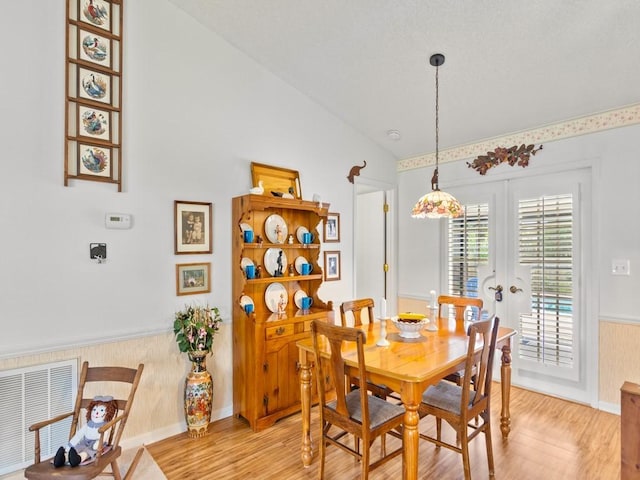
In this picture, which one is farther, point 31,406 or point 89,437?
point 31,406

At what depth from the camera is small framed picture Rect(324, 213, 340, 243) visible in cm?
391

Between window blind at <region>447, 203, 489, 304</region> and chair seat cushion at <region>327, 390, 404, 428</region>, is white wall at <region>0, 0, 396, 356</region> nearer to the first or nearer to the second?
chair seat cushion at <region>327, 390, 404, 428</region>

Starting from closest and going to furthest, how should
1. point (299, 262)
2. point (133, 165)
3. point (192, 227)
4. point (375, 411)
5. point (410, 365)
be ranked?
1. point (410, 365)
2. point (375, 411)
3. point (133, 165)
4. point (192, 227)
5. point (299, 262)

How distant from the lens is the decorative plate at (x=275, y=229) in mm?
3320

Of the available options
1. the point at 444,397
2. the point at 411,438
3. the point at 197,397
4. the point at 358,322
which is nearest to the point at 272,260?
the point at 358,322

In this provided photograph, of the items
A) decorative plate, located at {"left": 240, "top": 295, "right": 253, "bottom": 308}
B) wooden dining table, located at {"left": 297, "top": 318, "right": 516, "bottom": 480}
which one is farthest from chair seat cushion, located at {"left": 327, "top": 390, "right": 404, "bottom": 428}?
decorative plate, located at {"left": 240, "top": 295, "right": 253, "bottom": 308}

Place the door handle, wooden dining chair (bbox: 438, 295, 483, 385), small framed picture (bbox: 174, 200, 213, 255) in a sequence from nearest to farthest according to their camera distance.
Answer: small framed picture (bbox: 174, 200, 213, 255)
wooden dining chair (bbox: 438, 295, 483, 385)
the door handle

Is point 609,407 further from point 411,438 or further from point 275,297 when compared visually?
point 275,297

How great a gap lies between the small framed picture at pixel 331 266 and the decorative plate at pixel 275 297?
2.13ft

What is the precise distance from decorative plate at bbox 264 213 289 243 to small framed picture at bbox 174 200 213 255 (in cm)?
54

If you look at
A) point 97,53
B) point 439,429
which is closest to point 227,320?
point 439,429

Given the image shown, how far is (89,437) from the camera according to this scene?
1.99 m

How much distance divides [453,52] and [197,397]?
3251 mm

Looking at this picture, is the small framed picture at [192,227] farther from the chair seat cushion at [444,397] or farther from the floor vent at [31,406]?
the chair seat cushion at [444,397]
